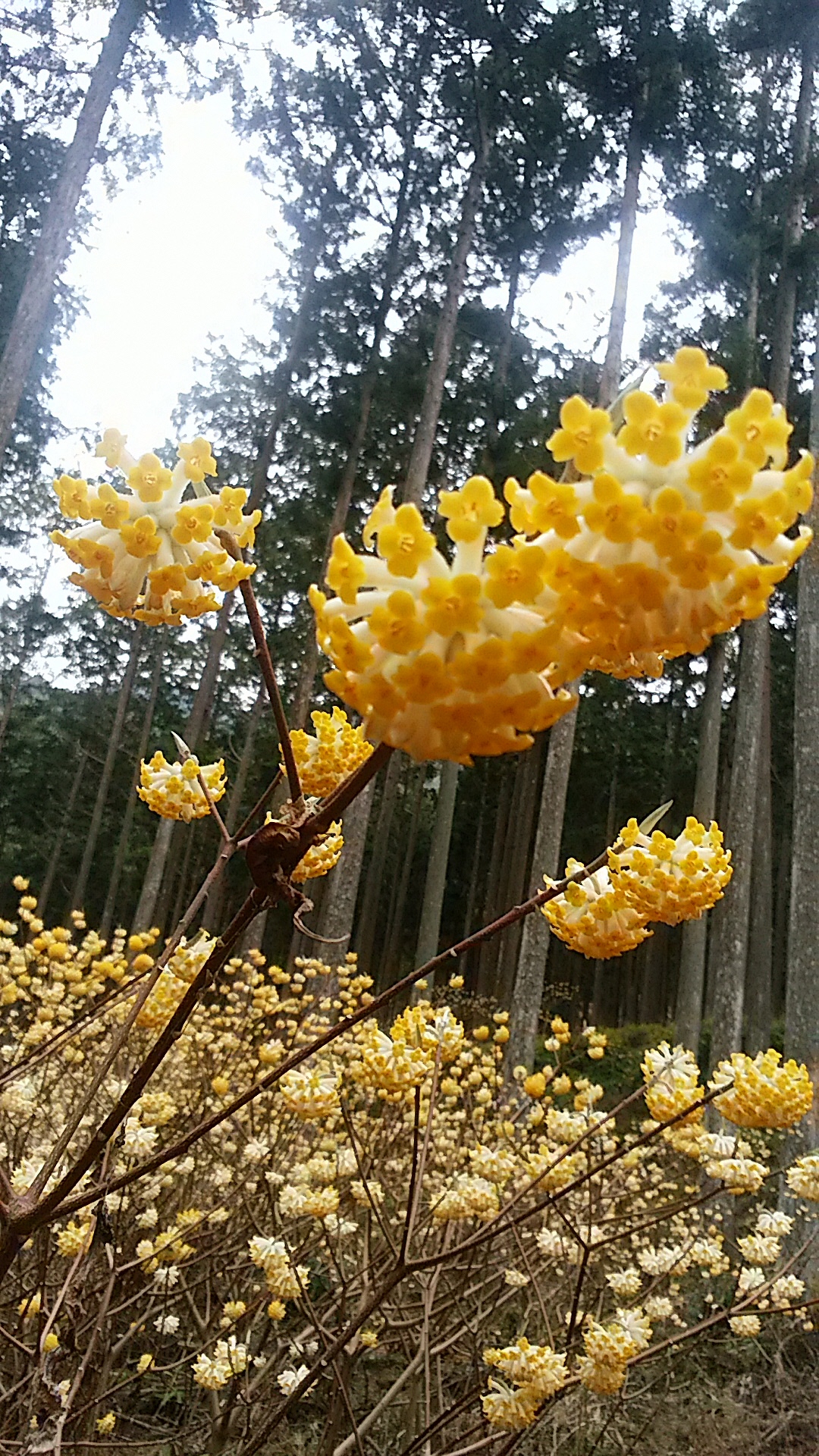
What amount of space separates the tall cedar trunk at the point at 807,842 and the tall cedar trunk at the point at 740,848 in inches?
67.0

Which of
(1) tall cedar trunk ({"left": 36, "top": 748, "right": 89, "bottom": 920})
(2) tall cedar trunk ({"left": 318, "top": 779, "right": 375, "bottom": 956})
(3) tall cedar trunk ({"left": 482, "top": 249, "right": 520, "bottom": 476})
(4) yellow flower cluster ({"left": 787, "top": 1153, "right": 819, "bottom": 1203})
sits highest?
(3) tall cedar trunk ({"left": 482, "top": 249, "right": 520, "bottom": 476})

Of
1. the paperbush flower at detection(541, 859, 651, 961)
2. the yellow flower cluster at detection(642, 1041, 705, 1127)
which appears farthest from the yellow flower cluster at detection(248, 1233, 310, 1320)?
the paperbush flower at detection(541, 859, 651, 961)

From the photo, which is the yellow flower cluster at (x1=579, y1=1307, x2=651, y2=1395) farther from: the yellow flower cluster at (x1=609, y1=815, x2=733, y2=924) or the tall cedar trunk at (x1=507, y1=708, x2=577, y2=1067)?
the tall cedar trunk at (x1=507, y1=708, x2=577, y2=1067)

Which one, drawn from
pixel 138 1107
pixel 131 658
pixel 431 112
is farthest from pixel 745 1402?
pixel 131 658

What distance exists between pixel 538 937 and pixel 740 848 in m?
2.65

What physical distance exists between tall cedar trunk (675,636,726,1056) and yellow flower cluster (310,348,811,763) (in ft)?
33.0

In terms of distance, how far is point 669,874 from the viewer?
1.29 meters

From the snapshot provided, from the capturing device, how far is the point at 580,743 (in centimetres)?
1712

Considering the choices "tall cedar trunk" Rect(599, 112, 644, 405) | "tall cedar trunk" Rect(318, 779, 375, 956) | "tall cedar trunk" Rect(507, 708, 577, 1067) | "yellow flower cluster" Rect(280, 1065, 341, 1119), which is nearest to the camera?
"yellow flower cluster" Rect(280, 1065, 341, 1119)

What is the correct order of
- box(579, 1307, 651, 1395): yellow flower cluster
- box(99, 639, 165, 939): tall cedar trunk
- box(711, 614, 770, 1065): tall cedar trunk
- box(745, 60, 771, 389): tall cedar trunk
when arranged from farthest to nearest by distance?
box(99, 639, 165, 939): tall cedar trunk < box(745, 60, 771, 389): tall cedar trunk < box(711, 614, 770, 1065): tall cedar trunk < box(579, 1307, 651, 1395): yellow flower cluster

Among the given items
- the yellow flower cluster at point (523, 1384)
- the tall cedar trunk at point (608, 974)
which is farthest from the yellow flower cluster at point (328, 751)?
the tall cedar trunk at point (608, 974)

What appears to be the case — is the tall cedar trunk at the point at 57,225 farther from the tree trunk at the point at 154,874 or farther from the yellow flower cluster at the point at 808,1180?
the yellow flower cluster at the point at 808,1180

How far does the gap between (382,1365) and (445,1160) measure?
1.29 m

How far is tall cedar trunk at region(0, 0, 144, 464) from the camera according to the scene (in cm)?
711
